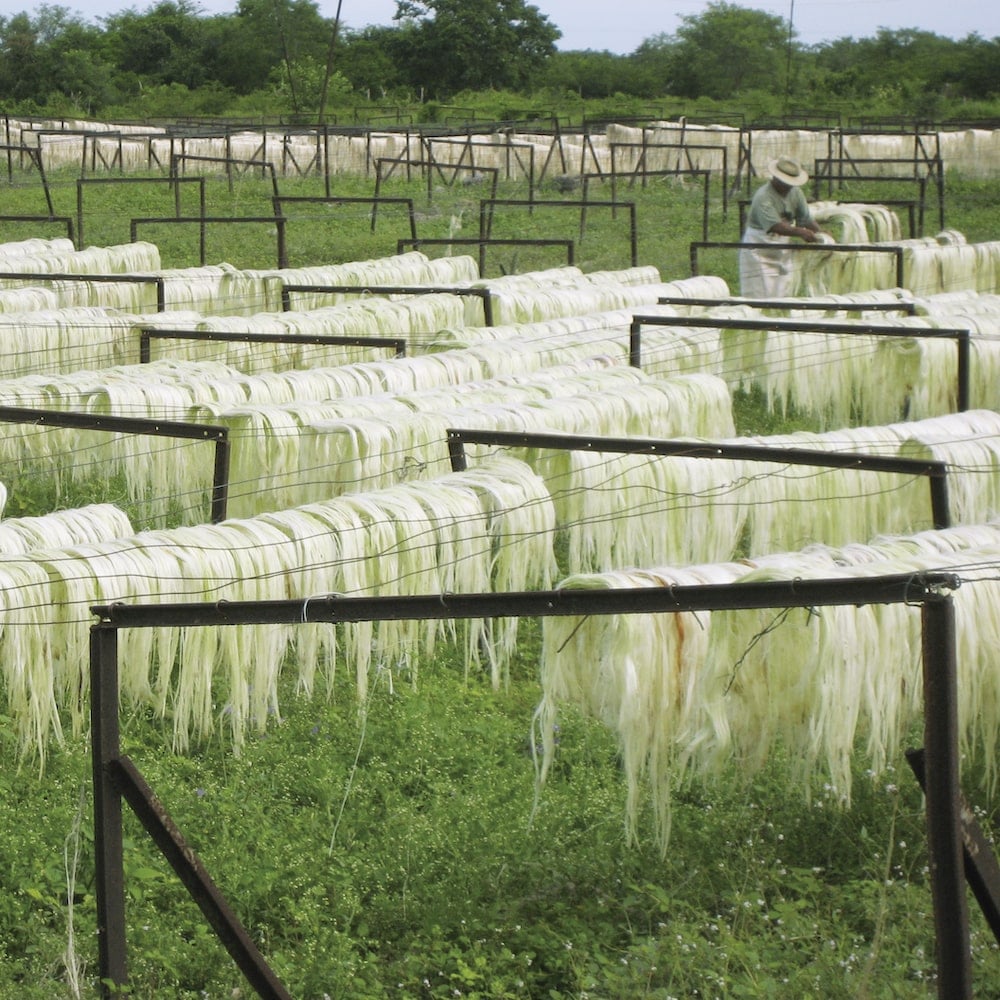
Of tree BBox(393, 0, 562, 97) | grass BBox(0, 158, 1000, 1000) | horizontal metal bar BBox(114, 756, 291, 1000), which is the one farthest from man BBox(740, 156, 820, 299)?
tree BBox(393, 0, 562, 97)

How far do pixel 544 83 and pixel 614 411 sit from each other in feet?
202

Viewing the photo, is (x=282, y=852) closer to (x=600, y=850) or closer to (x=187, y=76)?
(x=600, y=850)

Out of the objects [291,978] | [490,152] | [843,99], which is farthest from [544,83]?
[291,978]

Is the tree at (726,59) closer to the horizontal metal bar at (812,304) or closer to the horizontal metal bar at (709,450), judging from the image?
the horizontal metal bar at (812,304)

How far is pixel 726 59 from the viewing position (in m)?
Result: 70.9

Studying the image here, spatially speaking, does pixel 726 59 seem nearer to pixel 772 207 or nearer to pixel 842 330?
pixel 772 207

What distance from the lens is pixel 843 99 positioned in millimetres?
57375

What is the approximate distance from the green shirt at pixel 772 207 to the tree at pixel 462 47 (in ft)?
167

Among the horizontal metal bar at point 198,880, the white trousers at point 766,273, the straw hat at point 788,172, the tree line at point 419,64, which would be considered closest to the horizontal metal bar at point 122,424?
the horizontal metal bar at point 198,880

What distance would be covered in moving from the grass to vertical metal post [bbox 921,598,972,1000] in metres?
0.66

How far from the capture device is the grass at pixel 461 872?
4625 millimetres

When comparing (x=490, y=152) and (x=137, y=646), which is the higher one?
(x=490, y=152)

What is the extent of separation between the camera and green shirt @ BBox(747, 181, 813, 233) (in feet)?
50.5

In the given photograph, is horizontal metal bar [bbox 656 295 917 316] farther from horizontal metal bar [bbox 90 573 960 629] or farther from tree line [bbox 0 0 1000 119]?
tree line [bbox 0 0 1000 119]
